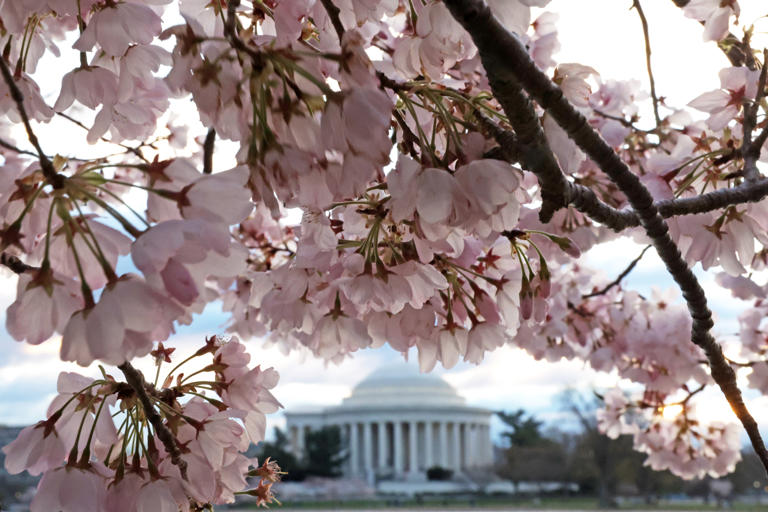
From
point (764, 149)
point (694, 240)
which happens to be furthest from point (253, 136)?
point (764, 149)

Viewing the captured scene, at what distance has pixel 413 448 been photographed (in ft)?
99.2

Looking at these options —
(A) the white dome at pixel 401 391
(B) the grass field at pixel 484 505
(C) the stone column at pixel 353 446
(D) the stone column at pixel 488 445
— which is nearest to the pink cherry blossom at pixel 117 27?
(B) the grass field at pixel 484 505

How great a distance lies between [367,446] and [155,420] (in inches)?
1220

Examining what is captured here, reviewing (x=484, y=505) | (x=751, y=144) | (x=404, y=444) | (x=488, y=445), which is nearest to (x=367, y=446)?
(x=404, y=444)

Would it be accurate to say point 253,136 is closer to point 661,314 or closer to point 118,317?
point 118,317

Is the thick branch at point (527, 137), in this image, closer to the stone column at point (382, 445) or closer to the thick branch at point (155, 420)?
the thick branch at point (155, 420)

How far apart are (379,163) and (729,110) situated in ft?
2.63

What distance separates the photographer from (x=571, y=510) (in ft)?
71.1

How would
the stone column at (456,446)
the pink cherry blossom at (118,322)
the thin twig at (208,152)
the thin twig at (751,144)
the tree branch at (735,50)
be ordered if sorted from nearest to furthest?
the pink cherry blossom at (118,322) < the thin twig at (751,144) < the tree branch at (735,50) < the thin twig at (208,152) < the stone column at (456,446)

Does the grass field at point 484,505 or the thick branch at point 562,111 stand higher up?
the thick branch at point 562,111

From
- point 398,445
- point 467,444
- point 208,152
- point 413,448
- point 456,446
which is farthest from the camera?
point 467,444

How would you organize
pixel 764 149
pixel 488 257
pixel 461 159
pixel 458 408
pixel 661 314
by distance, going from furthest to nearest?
pixel 458 408
pixel 661 314
pixel 764 149
pixel 488 257
pixel 461 159

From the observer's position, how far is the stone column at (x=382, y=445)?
30203mm

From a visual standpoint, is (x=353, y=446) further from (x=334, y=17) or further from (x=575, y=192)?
(x=334, y=17)
